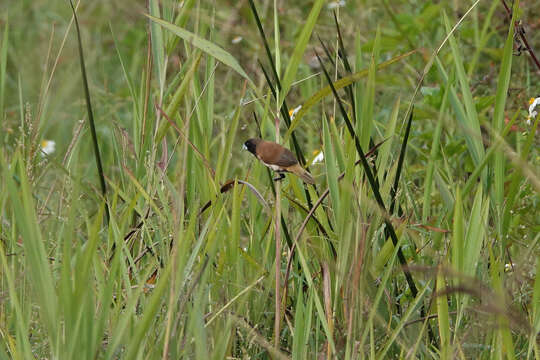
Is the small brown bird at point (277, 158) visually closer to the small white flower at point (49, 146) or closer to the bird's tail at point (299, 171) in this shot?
the bird's tail at point (299, 171)

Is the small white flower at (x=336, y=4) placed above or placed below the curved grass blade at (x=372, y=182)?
above

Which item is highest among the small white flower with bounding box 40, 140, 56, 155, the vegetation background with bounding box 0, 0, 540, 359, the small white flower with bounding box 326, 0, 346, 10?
the small white flower with bounding box 326, 0, 346, 10

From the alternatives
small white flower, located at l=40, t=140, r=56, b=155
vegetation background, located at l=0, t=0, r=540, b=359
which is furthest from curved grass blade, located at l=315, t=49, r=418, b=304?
small white flower, located at l=40, t=140, r=56, b=155

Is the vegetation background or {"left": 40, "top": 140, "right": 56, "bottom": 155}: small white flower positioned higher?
{"left": 40, "top": 140, "right": 56, "bottom": 155}: small white flower

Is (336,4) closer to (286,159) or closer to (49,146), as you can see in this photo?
(286,159)

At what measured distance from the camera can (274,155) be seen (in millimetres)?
1292

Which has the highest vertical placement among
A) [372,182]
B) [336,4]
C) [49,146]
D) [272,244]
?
[336,4]

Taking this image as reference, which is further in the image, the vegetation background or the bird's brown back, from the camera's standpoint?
the bird's brown back

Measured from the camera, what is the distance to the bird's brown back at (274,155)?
1277 millimetres

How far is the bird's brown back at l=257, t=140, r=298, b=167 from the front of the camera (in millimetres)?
1277

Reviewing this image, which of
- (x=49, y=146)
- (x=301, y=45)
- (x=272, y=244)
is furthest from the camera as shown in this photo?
(x=49, y=146)

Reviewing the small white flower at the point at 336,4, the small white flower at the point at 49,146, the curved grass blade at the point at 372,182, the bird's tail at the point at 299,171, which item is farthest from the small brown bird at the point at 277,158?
the small white flower at the point at 49,146

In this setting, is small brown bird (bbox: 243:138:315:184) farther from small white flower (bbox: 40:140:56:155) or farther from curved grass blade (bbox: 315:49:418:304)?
small white flower (bbox: 40:140:56:155)

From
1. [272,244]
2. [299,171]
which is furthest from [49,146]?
[299,171]
